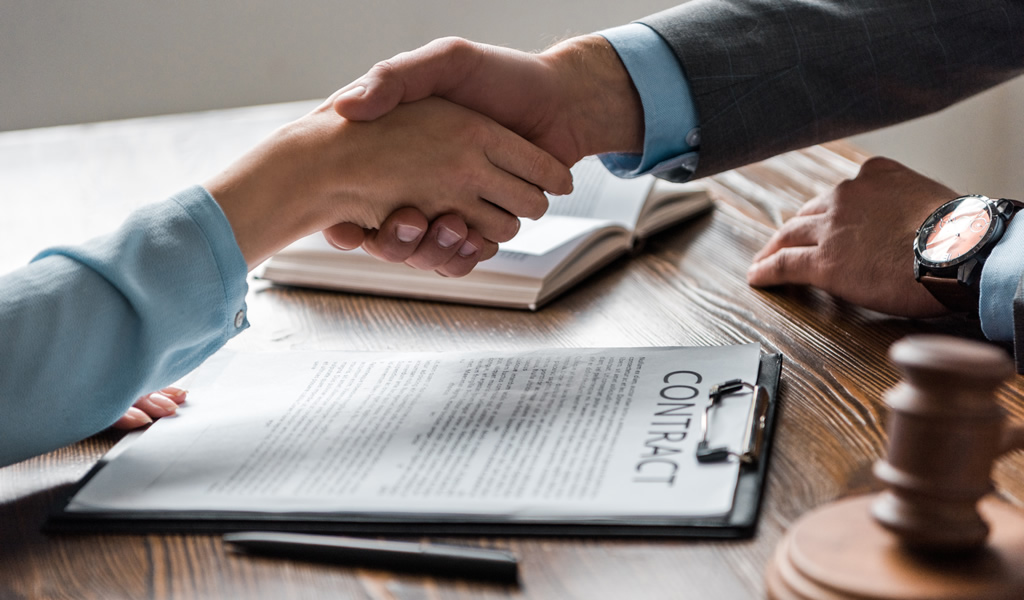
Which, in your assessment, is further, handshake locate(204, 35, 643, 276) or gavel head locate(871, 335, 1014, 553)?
handshake locate(204, 35, 643, 276)

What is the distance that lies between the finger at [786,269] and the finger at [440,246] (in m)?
0.30

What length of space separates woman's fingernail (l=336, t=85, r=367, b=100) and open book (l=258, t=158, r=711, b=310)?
0.21 m

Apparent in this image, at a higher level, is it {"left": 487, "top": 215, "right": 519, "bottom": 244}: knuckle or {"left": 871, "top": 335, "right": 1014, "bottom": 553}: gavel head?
{"left": 871, "top": 335, "right": 1014, "bottom": 553}: gavel head

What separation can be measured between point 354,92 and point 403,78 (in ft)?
0.17

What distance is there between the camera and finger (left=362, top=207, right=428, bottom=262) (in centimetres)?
99

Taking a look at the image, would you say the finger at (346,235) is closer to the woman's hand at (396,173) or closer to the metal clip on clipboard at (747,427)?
the woman's hand at (396,173)

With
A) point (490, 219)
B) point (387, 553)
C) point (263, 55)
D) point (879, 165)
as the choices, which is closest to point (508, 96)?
point (490, 219)

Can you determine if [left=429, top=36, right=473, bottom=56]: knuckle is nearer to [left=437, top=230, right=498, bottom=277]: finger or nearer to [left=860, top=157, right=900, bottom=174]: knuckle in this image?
[left=437, top=230, right=498, bottom=277]: finger

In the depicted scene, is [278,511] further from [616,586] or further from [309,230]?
[309,230]

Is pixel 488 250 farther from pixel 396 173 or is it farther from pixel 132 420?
pixel 132 420

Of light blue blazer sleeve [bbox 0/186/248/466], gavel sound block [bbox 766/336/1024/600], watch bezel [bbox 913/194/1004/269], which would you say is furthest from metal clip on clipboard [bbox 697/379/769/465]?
light blue blazer sleeve [bbox 0/186/248/466]

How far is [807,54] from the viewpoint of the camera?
1021 mm

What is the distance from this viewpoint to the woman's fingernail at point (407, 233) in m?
0.98

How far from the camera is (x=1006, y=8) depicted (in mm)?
1032
